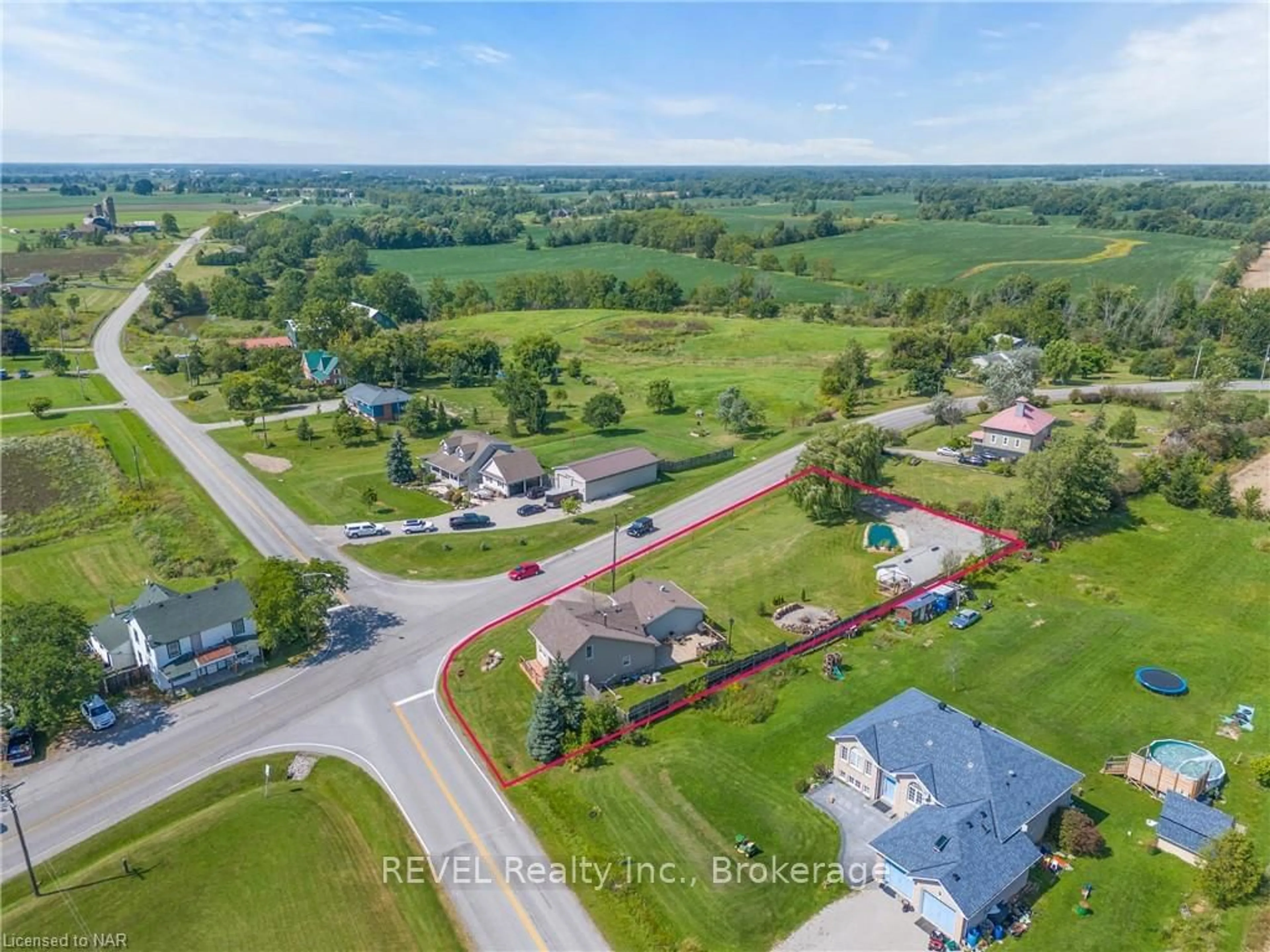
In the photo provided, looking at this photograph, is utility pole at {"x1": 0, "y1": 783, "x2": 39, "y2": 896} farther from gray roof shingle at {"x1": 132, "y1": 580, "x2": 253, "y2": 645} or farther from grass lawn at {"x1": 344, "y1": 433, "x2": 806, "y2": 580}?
grass lawn at {"x1": 344, "y1": 433, "x2": 806, "y2": 580}

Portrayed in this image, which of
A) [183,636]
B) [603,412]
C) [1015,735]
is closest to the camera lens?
[1015,735]

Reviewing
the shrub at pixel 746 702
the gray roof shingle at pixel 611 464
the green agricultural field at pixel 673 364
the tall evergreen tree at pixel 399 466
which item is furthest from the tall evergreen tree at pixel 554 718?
the green agricultural field at pixel 673 364

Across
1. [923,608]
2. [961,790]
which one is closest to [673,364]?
[923,608]

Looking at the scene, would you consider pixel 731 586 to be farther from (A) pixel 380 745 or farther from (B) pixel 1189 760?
(B) pixel 1189 760

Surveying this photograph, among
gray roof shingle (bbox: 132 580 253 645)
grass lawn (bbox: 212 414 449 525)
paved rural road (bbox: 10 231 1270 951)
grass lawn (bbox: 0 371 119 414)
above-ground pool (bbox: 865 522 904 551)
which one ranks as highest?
gray roof shingle (bbox: 132 580 253 645)

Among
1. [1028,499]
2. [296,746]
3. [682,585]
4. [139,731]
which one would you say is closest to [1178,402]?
[1028,499]

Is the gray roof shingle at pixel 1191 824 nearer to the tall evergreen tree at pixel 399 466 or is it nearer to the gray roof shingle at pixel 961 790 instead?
the gray roof shingle at pixel 961 790

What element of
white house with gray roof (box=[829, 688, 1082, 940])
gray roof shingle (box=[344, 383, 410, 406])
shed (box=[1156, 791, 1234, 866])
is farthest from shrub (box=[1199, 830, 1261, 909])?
gray roof shingle (box=[344, 383, 410, 406])
